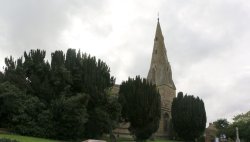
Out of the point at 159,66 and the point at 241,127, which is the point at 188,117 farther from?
the point at 159,66

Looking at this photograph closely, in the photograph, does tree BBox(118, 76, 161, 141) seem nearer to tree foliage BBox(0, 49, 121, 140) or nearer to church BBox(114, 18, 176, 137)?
tree foliage BBox(0, 49, 121, 140)

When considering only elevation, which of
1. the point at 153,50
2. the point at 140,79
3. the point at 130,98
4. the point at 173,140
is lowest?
the point at 173,140

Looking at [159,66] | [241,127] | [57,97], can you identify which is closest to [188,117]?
[241,127]

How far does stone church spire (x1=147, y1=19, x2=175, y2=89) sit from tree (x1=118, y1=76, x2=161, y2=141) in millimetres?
34202

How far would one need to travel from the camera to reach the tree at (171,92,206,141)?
5925 centimetres

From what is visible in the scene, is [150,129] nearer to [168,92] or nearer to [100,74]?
[100,74]

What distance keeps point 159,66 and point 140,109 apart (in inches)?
1514

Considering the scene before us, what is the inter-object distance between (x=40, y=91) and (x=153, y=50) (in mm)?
52204

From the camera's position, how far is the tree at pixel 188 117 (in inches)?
2333

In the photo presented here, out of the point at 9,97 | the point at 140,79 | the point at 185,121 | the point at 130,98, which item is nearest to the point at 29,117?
the point at 9,97

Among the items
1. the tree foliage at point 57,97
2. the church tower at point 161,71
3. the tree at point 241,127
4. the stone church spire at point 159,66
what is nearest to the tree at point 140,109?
the tree foliage at point 57,97

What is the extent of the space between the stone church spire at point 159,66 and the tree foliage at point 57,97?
40.8m

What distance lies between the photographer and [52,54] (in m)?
41.4

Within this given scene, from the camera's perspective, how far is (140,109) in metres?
46.5
